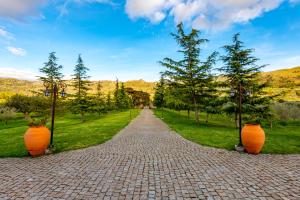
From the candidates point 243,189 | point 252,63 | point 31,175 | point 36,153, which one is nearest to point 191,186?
point 243,189

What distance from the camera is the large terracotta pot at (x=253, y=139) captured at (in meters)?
7.43

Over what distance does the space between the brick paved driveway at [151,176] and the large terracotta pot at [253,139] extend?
403 millimetres

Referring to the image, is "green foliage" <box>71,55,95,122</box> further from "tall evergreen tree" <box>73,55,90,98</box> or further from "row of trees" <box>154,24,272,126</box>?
"row of trees" <box>154,24,272,126</box>

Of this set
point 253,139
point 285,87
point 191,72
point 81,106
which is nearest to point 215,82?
point 191,72

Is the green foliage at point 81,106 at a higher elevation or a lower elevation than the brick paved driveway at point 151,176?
higher

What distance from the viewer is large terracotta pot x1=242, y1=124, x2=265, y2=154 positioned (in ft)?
24.4

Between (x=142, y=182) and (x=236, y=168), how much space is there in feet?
9.96

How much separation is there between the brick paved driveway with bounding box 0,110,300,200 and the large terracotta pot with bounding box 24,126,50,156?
1.44ft

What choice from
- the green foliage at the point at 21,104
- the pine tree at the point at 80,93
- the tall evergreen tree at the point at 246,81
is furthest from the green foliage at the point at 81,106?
the tall evergreen tree at the point at 246,81

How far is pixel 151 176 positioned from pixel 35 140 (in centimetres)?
499

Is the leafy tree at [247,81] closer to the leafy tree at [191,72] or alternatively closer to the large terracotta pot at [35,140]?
the leafy tree at [191,72]

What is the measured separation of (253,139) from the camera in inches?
294

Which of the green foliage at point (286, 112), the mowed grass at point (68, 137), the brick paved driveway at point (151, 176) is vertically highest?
the green foliage at point (286, 112)

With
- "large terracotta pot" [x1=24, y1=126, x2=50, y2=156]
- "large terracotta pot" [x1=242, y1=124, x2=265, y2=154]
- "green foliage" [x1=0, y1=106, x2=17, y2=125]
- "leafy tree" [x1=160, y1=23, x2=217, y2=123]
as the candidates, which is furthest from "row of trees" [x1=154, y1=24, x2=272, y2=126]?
"green foliage" [x1=0, y1=106, x2=17, y2=125]
